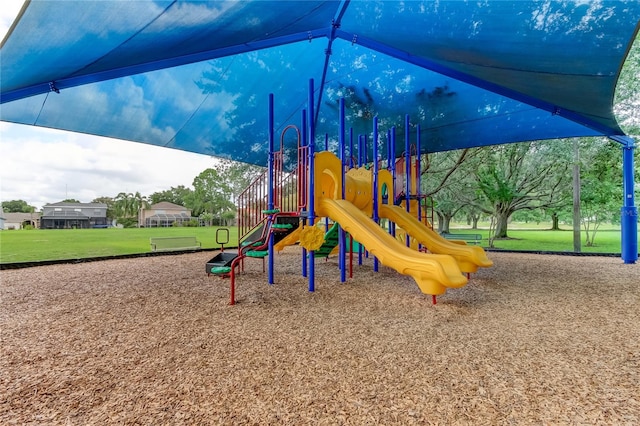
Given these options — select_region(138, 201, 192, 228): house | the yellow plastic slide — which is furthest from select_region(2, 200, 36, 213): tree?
the yellow plastic slide

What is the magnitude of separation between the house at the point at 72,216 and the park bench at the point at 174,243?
5896mm

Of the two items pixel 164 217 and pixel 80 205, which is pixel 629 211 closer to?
pixel 164 217

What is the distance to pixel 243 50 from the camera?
4.00 metres

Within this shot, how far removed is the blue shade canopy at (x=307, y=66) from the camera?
2.56 metres

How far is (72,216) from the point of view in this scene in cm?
1285

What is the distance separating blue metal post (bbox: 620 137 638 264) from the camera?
627 centimetres

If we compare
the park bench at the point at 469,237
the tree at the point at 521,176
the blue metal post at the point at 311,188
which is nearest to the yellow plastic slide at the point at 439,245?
the blue metal post at the point at 311,188

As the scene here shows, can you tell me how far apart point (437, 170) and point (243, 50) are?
8828 millimetres

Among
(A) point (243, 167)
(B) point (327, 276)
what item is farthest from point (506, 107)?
(A) point (243, 167)

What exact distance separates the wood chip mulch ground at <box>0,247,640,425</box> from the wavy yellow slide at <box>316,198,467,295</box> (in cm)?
32

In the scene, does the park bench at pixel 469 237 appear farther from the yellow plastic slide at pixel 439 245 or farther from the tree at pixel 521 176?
the yellow plastic slide at pixel 439 245

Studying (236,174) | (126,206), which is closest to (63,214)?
(126,206)

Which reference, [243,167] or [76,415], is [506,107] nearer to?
[76,415]

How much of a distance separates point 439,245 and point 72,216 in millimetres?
14717
